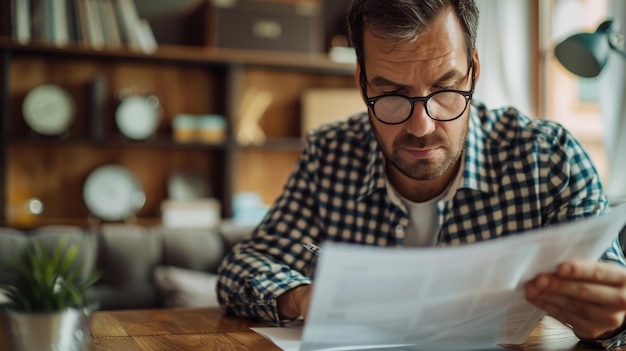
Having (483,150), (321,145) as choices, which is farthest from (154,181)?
(483,150)

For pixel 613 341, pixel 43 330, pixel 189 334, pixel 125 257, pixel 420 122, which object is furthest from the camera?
pixel 125 257

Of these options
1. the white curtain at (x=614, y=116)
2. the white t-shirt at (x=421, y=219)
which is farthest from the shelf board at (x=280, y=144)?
the white t-shirt at (x=421, y=219)

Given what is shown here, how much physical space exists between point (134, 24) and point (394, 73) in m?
2.42

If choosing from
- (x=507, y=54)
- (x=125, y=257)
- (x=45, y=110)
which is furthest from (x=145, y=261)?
(x=507, y=54)

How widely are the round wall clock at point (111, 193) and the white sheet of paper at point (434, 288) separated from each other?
271cm

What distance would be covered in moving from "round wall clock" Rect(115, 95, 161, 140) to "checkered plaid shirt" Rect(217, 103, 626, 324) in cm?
204

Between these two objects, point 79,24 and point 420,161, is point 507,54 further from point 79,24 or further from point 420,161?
point 420,161

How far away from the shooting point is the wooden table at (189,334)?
101 centimetres

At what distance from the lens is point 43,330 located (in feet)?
2.51

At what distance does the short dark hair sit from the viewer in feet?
4.03

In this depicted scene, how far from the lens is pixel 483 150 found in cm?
146

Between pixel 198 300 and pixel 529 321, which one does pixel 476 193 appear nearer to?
pixel 529 321

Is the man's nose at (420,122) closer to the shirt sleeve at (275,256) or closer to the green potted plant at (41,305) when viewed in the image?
the shirt sleeve at (275,256)

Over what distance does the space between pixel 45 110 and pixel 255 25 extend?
1.05 meters
